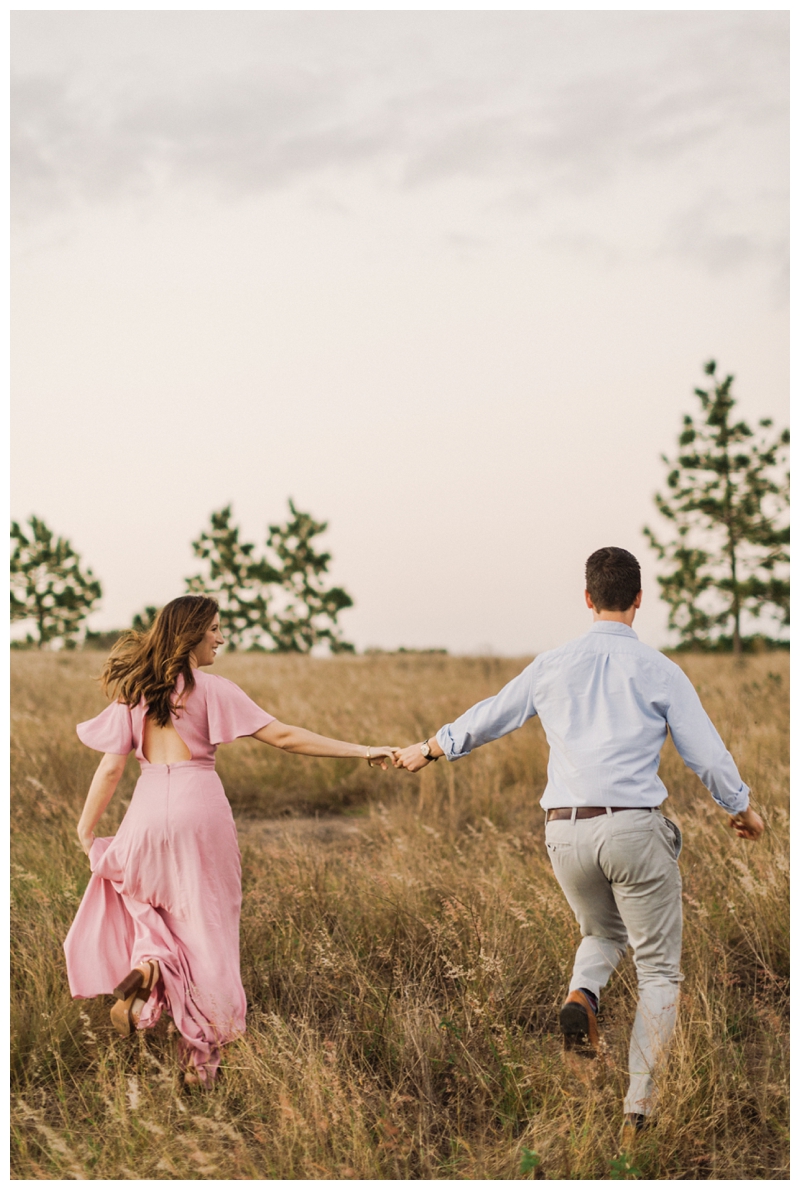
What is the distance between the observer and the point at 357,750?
4230mm

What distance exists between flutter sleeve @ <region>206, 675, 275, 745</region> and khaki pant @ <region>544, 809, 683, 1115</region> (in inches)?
52.9

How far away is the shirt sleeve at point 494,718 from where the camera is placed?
3.58 meters

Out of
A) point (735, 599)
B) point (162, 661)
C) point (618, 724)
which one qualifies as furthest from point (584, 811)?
point (735, 599)

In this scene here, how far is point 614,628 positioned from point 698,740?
52 cm

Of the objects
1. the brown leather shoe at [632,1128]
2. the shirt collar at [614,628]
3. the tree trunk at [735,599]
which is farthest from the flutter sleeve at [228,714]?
the tree trunk at [735,599]

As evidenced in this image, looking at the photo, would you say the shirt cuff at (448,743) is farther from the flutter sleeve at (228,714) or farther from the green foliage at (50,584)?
the green foliage at (50,584)

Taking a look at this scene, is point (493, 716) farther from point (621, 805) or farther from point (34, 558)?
point (34, 558)

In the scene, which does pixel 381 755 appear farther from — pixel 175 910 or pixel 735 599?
pixel 735 599

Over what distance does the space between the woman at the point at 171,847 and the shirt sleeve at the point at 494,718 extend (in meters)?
0.83

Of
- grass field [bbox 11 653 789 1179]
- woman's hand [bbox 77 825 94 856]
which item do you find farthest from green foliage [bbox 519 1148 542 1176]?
woman's hand [bbox 77 825 94 856]

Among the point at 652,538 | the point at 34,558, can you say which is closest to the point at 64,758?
the point at 652,538

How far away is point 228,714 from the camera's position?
3900 millimetres

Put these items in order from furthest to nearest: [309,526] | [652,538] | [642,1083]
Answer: [309,526]
[652,538]
[642,1083]

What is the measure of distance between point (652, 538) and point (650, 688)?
31150 mm
